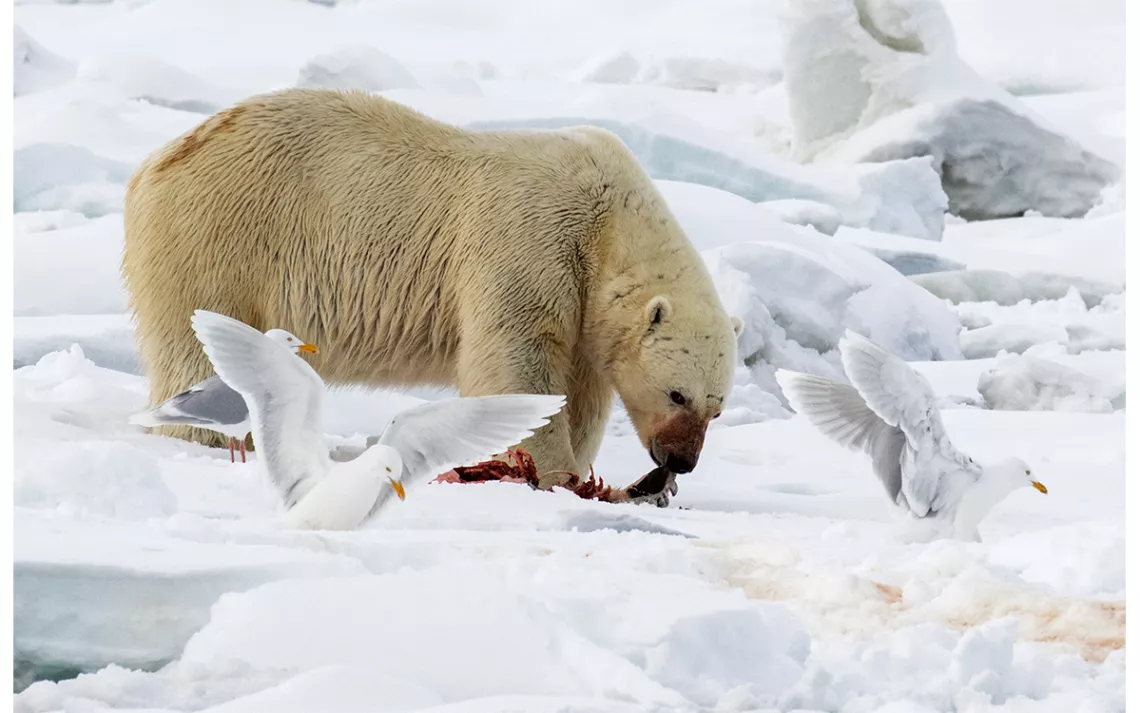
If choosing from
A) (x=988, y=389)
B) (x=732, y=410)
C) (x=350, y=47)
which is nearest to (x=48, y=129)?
(x=350, y=47)

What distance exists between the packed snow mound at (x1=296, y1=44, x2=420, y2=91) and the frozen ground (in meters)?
0.02

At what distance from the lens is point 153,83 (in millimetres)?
6027

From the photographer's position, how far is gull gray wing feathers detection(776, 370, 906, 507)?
10.7 feet

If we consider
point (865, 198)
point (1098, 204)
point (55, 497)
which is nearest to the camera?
point (55, 497)

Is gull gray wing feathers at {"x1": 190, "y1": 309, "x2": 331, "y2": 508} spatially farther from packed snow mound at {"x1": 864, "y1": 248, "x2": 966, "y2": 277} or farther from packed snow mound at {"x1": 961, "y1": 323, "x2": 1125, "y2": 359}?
packed snow mound at {"x1": 864, "y1": 248, "x2": 966, "y2": 277}

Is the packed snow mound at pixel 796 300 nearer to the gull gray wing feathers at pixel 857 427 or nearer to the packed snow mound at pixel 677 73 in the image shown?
the packed snow mound at pixel 677 73

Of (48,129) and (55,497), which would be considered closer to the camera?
(55,497)

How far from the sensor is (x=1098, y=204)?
18.6 ft

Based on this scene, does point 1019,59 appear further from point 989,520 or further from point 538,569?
point 538,569

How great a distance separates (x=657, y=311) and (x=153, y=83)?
10.2ft

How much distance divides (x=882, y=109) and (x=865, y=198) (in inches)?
27.4

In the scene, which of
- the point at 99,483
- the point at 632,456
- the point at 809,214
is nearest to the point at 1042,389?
the point at 632,456

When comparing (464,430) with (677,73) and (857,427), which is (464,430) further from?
(677,73)

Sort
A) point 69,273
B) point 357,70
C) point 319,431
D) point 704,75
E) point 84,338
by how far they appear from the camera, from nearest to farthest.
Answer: point 319,431, point 84,338, point 69,273, point 357,70, point 704,75
